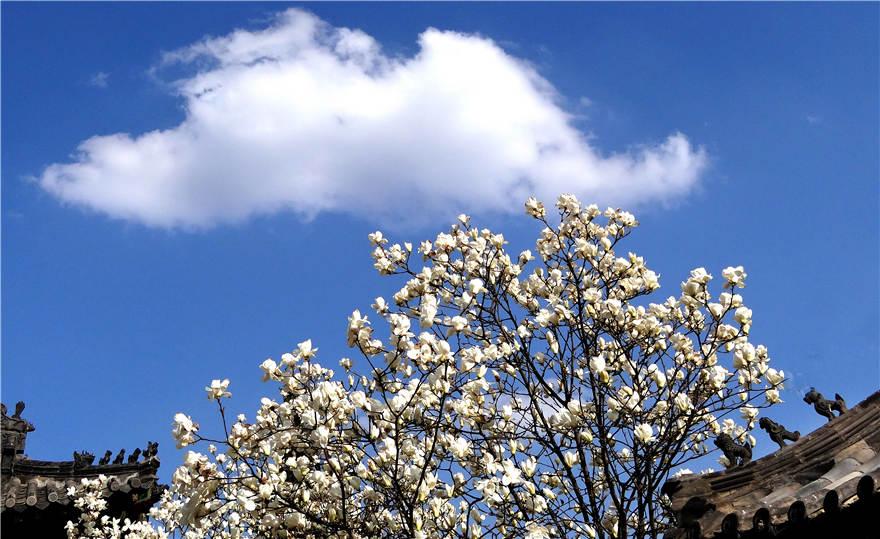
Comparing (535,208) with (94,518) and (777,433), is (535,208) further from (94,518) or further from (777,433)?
(94,518)

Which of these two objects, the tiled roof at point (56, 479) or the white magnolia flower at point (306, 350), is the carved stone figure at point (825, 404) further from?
the tiled roof at point (56, 479)

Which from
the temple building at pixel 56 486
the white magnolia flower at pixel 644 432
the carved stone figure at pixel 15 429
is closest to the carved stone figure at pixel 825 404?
the white magnolia flower at pixel 644 432

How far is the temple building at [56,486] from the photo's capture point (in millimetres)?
17203

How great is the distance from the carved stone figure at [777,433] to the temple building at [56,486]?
568 inches

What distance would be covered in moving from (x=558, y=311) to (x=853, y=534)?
472 cm

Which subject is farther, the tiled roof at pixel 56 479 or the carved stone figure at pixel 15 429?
the carved stone figure at pixel 15 429

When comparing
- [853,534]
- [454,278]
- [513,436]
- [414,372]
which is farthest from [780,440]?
[454,278]

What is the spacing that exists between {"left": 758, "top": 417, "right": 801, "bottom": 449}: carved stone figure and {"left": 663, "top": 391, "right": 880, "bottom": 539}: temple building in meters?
0.17

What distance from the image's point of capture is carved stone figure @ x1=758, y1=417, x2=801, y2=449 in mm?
7035

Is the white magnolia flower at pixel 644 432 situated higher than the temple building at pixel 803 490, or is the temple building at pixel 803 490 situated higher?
the white magnolia flower at pixel 644 432

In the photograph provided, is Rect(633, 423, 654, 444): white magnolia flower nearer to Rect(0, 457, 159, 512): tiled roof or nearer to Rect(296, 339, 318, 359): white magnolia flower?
Rect(296, 339, 318, 359): white magnolia flower

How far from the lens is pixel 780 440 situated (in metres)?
7.04

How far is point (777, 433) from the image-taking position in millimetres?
7098

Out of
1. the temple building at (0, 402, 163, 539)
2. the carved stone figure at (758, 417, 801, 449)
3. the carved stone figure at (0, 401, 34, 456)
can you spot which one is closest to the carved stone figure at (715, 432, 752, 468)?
the carved stone figure at (758, 417, 801, 449)
